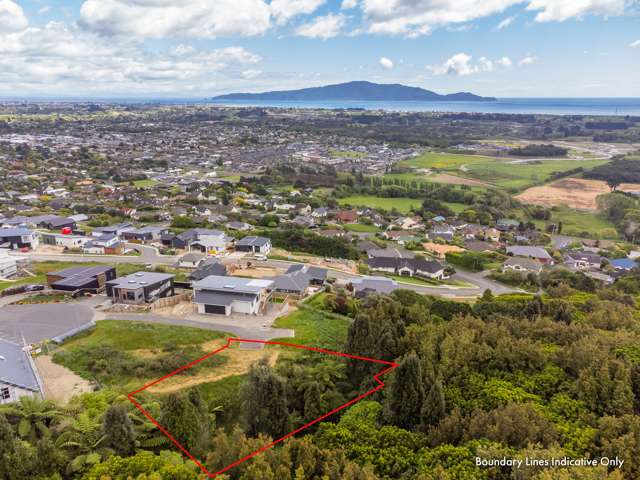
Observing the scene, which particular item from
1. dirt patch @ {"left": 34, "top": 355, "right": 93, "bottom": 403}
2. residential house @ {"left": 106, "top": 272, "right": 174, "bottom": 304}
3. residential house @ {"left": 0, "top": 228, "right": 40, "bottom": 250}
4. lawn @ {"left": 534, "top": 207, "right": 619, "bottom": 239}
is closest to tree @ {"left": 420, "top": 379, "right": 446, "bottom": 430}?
dirt patch @ {"left": 34, "top": 355, "right": 93, "bottom": 403}

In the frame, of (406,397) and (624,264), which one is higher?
(406,397)

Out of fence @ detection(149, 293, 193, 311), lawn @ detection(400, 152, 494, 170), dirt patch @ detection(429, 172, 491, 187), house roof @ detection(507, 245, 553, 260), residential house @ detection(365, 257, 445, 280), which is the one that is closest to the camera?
fence @ detection(149, 293, 193, 311)

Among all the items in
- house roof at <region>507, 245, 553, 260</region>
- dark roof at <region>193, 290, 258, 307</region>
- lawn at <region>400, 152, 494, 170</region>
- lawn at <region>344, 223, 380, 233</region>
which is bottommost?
house roof at <region>507, 245, 553, 260</region>

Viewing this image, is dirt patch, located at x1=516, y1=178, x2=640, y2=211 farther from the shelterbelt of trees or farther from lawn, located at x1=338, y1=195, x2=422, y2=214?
the shelterbelt of trees

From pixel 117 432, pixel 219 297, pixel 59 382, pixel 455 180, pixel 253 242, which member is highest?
pixel 455 180

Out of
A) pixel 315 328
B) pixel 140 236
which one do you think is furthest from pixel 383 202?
pixel 315 328

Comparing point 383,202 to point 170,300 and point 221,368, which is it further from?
point 221,368
